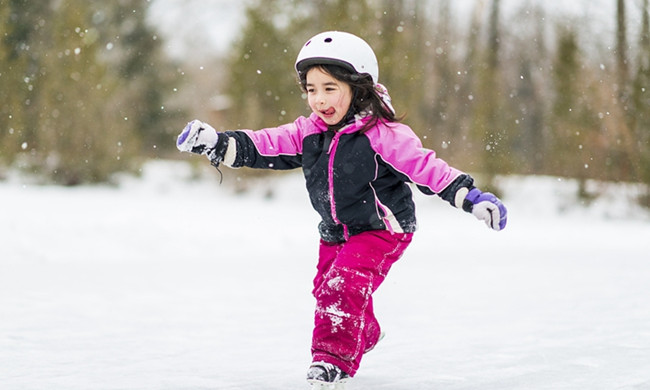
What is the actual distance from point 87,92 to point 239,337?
1047cm

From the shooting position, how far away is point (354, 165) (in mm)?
2406

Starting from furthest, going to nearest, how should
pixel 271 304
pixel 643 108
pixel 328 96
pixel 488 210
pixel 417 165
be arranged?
pixel 643 108 → pixel 271 304 → pixel 328 96 → pixel 417 165 → pixel 488 210

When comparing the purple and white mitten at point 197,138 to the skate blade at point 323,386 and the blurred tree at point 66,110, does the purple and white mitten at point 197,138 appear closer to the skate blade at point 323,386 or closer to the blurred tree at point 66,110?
the skate blade at point 323,386

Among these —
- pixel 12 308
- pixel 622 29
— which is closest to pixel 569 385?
pixel 12 308

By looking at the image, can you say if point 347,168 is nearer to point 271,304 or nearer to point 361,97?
point 361,97

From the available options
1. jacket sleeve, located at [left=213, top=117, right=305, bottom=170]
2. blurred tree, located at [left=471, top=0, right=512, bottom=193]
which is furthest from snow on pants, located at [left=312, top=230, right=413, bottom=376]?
blurred tree, located at [left=471, top=0, right=512, bottom=193]

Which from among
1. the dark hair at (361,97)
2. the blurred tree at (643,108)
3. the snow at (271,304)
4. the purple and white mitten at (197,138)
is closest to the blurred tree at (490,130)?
the blurred tree at (643,108)

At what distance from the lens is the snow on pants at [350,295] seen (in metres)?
2.32

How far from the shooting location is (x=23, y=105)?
1298cm

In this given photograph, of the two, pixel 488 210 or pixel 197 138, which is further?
pixel 197 138

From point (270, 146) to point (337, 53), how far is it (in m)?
0.42

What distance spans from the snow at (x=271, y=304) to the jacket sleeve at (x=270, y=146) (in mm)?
799

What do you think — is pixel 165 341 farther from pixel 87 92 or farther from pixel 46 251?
pixel 87 92

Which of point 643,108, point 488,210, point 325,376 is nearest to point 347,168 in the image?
point 488,210
